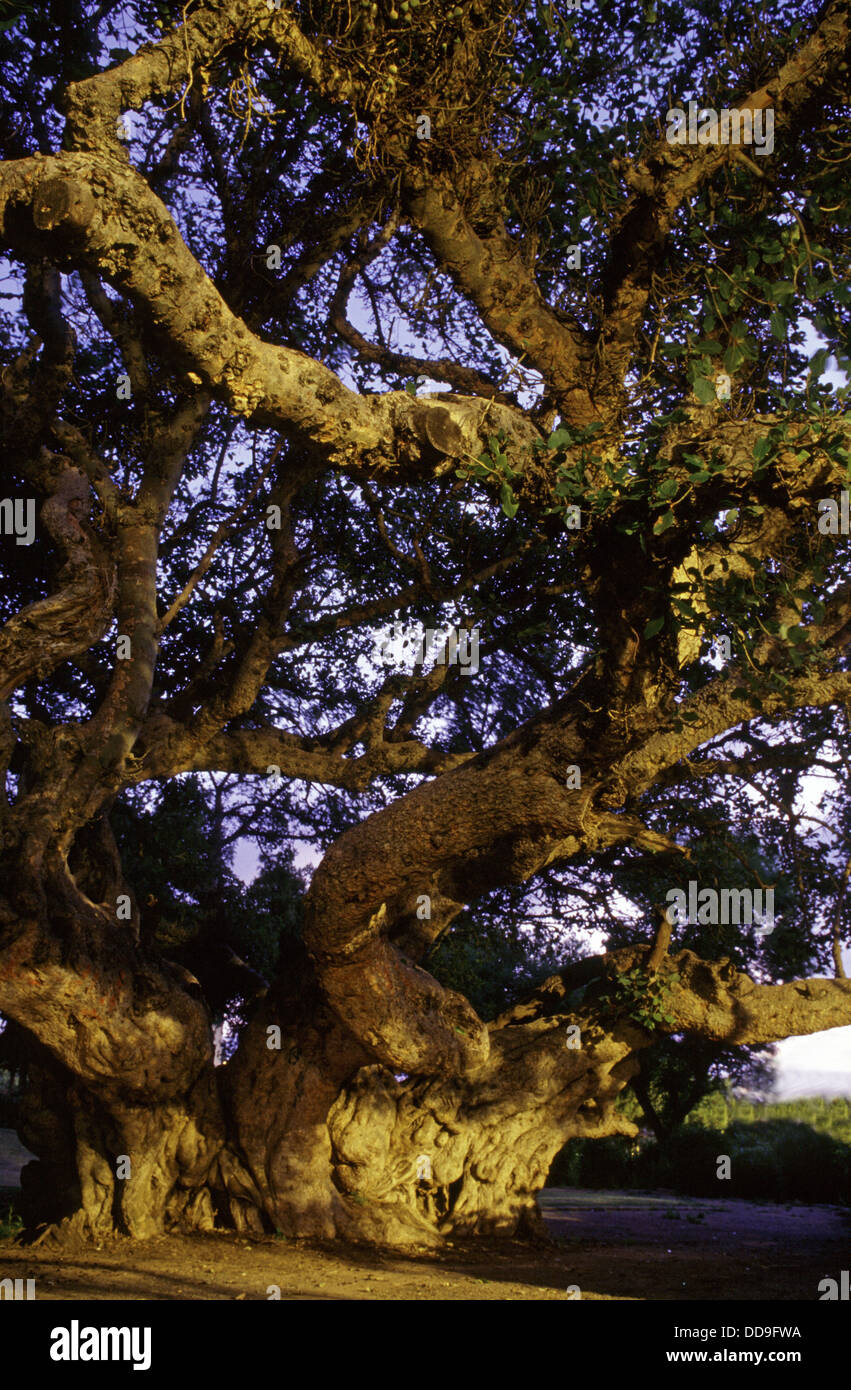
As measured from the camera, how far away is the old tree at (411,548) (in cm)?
557

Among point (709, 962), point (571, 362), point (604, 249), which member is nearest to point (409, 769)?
point (709, 962)

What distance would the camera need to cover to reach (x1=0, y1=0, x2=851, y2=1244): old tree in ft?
18.3

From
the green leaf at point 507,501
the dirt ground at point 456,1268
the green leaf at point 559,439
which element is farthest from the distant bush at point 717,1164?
the green leaf at point 559,439

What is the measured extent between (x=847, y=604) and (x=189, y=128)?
24.4 feet

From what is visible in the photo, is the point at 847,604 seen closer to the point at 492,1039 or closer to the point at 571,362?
the point at 571,362

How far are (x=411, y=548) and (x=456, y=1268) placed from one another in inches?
274

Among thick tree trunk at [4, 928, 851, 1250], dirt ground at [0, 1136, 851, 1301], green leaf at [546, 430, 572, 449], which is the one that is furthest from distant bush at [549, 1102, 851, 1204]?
green leaf at [546, 430, 572, 449]

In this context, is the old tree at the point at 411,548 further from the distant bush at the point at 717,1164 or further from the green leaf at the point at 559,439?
the distant bush at the point at 717,1164

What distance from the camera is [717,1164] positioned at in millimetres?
20031

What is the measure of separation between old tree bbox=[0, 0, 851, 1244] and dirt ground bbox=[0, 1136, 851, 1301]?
0.71 metres

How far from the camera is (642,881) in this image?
1244 centimetres

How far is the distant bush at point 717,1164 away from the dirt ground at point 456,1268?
8.02 m

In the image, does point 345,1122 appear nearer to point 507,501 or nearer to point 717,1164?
point 507,501

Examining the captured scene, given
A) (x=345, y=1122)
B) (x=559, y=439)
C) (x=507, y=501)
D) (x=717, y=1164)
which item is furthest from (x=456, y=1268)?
(x=717, y=1164)
